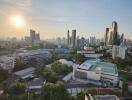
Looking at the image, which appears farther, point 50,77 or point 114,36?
point 114,36

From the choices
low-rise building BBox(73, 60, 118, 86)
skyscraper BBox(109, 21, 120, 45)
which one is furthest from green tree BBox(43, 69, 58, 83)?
skyscraper BBox(109, 21, 120, 45)

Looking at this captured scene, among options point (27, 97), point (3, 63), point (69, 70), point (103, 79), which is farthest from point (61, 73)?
point (27, 97)

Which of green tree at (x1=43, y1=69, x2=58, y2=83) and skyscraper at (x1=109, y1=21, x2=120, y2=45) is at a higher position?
skyscraper at (x1=109, y1=21, x2=120, y2=45)

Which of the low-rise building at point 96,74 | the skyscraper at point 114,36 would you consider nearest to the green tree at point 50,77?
the low-rise building at point 96,74

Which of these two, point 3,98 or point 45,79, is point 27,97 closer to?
point 3,98

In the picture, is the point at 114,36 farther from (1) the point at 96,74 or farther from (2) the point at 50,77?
(2) the point at 50,77

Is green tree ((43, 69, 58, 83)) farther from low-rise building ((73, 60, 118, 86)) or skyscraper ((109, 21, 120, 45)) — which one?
skyscraper ((109, 21, 120, 45))

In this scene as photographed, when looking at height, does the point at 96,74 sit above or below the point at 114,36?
below

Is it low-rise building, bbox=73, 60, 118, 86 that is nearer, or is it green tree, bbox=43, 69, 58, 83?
green tree, bbox=43, 69, 58, 83

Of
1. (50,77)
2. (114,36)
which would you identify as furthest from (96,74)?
(114,36)

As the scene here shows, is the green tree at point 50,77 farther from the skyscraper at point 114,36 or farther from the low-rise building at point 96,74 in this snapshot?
the skyscraper at point 114,36

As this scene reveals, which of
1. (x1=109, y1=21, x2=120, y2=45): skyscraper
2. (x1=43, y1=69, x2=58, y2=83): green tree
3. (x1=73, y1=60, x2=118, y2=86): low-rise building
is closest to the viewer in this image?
(x1=43, y1=69, x2=58, y2=83): green tree

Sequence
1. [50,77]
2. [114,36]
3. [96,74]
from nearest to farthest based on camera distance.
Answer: [50,77] → [96,74] → [114,36]
